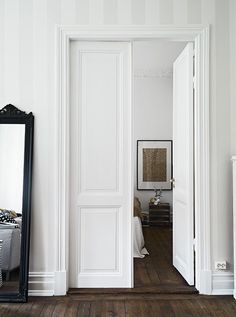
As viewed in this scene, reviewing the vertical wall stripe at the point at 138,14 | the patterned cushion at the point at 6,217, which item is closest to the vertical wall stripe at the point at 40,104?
the patterned cushion at the point at 6,217

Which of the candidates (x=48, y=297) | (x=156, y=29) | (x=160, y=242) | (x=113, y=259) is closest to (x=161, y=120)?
(x=160, y=242)

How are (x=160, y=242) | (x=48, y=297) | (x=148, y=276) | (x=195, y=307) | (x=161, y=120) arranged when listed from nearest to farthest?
(x=195, y=307), (x=48, y=297), (x=148, y=276), (x=160, y=242), (x=161, y=120)

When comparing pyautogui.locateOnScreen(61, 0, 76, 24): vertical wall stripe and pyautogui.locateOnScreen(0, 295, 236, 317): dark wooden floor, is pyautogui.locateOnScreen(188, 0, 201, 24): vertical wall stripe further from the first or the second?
pyautogui.locateOnScreen(0, 295, 236, 317): dark wooden floor

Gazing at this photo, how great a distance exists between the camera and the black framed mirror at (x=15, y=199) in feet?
8.86

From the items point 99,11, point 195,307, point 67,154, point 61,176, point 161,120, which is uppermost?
point 99,11

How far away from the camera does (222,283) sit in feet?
9.20

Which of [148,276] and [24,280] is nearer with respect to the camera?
[24,280]

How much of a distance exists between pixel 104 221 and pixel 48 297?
2.81ft

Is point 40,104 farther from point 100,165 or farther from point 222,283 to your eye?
point 222,283

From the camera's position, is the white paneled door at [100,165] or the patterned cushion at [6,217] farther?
the white paneled door at [100,165]

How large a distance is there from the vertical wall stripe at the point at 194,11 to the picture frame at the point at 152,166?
3719 millimetres

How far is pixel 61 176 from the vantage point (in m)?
2.81

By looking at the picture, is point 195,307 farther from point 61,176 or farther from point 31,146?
point 31,146

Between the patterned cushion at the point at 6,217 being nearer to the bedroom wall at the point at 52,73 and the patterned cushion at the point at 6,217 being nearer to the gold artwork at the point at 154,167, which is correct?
the bedroom wall at the point at 52,73
